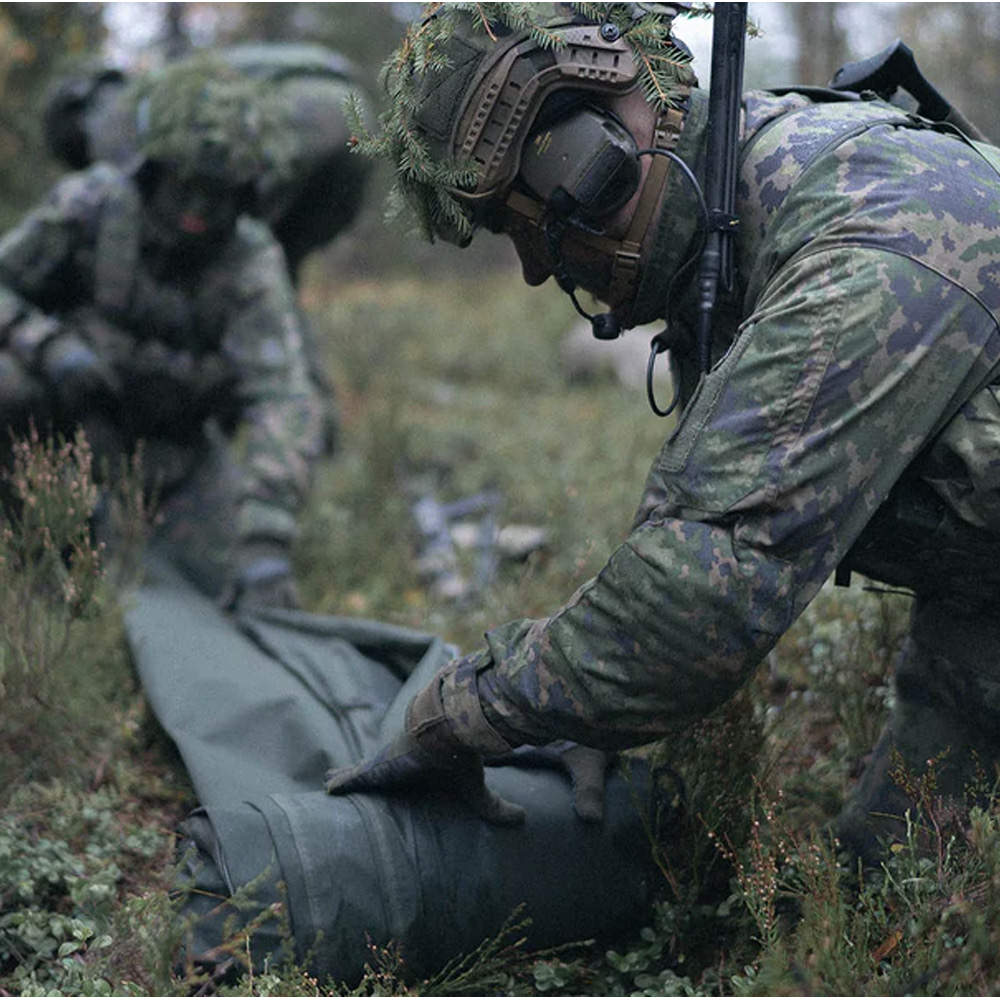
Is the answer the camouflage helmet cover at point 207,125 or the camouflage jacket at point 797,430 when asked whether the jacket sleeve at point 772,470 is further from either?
the camouflage helmet cover at point 207,125

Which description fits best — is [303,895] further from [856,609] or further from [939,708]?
[856,609]

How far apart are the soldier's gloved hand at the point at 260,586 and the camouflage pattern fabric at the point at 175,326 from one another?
0.11 meters

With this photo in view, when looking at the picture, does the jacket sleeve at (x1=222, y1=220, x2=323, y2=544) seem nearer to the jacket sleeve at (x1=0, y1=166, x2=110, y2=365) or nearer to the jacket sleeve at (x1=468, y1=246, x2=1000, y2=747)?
the jacket sleeve at (x1=0, y1=166, x2=110, y2=365)

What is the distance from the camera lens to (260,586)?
433 centimetres

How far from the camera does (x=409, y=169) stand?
254cm


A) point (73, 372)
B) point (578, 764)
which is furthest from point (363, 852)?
point (73, 372)

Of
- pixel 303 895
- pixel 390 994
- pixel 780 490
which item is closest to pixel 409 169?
pixel 780 490

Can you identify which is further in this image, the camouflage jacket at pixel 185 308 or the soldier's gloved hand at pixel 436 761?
the camouflage jacket at pixel 185 308

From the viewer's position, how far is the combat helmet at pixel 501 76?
2348 mm

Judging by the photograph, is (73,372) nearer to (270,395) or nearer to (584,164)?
(270,395)

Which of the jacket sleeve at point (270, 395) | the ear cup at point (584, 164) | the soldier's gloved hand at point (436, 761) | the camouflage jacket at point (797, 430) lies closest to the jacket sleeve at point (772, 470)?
the camouflage jacket at point (797, 430)

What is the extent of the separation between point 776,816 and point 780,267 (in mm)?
1186

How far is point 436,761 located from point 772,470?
95 cm

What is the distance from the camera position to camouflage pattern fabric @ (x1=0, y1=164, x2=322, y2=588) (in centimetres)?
468
